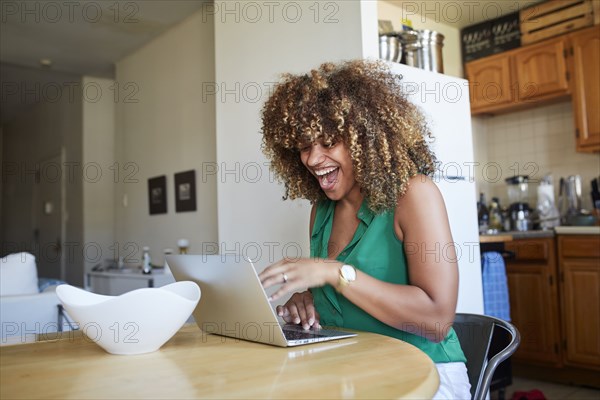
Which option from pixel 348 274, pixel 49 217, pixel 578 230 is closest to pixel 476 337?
pixel 348 274

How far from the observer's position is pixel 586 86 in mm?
3697

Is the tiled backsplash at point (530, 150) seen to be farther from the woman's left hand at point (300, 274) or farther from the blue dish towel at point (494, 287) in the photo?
the woman's left hand at point (300, 274)

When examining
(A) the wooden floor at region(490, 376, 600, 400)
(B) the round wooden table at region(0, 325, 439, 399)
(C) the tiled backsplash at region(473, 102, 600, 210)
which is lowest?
(A) the wooden floor at region(490, 376, 600, 400)

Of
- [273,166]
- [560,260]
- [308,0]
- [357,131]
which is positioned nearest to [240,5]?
[308,0]

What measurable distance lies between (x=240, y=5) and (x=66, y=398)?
8.89ft

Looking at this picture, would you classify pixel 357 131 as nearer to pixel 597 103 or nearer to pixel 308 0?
pixel 308 0

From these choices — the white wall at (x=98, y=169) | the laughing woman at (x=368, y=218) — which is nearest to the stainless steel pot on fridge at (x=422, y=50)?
the laughing woman at (x=368, y=218)

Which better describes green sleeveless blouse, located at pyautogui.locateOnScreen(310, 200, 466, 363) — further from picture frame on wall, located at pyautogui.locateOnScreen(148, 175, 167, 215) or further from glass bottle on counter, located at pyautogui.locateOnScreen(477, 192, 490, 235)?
picture frame on wall, located at pyautogui.locateOnScreen(148, 175, 167, 215)

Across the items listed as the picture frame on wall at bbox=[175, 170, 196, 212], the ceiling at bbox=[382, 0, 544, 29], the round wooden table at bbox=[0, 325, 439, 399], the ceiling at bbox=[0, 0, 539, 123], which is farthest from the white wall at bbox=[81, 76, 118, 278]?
the round wooden table at bbox=[0, 325, 439, 399]

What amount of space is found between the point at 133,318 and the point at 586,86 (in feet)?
12.0

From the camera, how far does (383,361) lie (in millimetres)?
890

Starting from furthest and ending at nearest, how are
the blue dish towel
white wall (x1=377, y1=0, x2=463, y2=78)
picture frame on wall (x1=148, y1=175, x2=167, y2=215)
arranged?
picture frame on wall (x1=148, y1=175, x2=167, y2=215)
white wall (x1=377, y1=0, x2=463, y2=78)
the blue dish towel

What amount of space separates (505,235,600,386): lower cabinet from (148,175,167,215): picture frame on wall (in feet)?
8.82

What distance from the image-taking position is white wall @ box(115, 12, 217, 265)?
4074 millimetres
